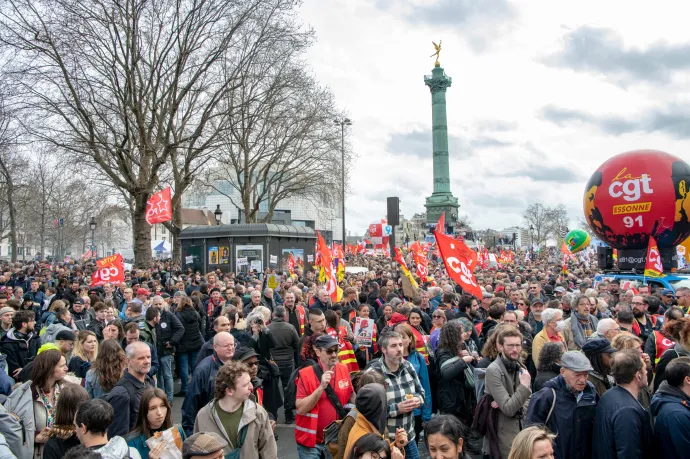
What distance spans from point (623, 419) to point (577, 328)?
139 inches

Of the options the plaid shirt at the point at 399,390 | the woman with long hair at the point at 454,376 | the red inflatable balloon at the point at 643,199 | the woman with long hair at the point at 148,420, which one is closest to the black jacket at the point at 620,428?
the plaid shirt at the point at 399,390

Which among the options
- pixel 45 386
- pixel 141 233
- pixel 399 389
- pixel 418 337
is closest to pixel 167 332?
pixel 45 386

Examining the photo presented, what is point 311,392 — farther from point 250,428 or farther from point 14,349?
point 14,349

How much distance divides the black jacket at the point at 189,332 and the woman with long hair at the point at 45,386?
4.31 metres

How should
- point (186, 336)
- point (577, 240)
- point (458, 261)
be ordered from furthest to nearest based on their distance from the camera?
point (577, 240) < point (458, 261) < point (186, 336)

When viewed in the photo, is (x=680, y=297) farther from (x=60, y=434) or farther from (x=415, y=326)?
(x=60, y=434)

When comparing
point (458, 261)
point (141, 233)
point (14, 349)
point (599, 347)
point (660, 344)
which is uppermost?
point (141, 233)

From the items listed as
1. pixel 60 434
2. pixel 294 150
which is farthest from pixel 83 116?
pixel 60 434

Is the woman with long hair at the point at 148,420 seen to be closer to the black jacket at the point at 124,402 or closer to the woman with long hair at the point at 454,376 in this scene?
the black jacket at the point at 124,402

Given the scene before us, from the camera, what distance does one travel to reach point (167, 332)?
836cm

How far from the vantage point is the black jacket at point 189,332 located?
871 centimetres

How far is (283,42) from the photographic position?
2236 centimetres

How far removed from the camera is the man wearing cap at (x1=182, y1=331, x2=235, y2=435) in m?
4.61

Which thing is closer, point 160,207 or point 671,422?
point 671,422
